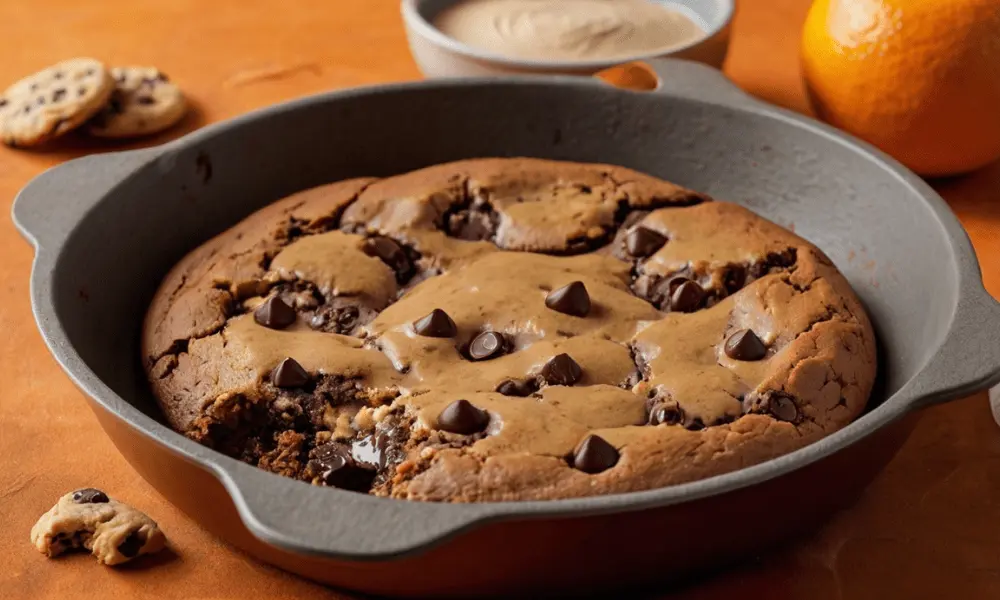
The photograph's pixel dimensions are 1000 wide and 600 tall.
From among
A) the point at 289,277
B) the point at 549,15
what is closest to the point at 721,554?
the point at 289,277

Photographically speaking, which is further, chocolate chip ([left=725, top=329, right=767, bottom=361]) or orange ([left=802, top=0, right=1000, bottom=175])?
A: orange ([left=802, top=0, right=1000, bottom=175])

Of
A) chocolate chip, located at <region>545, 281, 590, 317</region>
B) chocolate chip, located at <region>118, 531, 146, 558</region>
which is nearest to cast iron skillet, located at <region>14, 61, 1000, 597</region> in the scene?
chocolate chip, located at <region>118, 531, 146, 558</region>

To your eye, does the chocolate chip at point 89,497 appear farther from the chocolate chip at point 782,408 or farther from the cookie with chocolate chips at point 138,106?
the cookie with chocolate chips at point 138,106

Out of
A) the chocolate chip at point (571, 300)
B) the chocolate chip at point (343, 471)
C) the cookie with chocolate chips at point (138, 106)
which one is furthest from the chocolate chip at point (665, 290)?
the cookie with chocolate chips at point (138, 106)

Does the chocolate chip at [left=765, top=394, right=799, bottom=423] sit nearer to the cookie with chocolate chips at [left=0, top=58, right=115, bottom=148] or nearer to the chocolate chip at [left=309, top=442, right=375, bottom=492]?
the chocolate chip at [left=309, top=442, right=375, bottom=492]

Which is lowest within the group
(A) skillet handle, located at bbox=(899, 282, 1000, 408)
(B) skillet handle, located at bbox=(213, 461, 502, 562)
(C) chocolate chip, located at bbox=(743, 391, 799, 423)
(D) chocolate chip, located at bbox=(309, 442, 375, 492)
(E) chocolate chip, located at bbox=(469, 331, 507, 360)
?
(D) chocolate chip, located at bbox=(309, 442, 375, 492)

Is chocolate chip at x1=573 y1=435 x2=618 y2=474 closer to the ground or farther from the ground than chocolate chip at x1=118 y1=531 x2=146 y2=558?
farther from the ground
